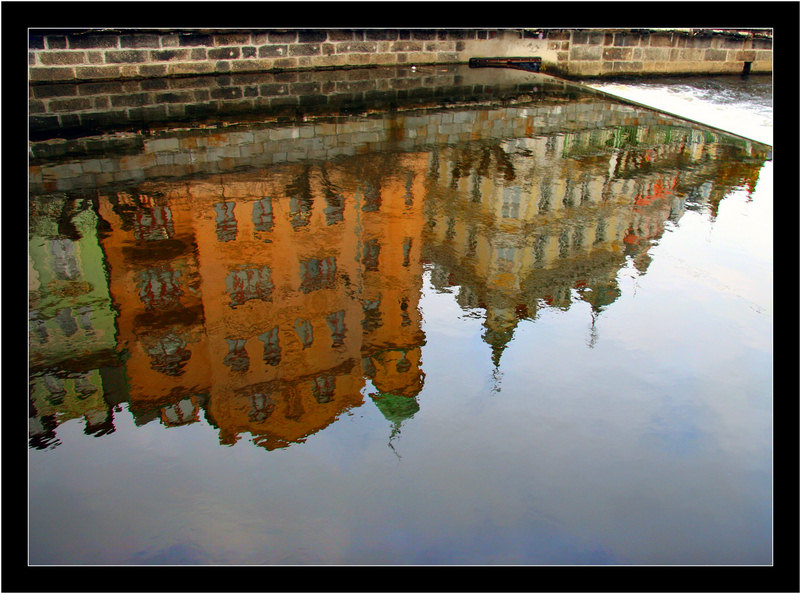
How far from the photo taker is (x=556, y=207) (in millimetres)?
10203

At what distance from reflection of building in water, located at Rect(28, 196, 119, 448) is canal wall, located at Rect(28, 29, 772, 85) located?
10267mm

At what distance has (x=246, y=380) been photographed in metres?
5.86

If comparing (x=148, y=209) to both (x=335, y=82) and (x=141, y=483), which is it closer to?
(x=141, y=483)

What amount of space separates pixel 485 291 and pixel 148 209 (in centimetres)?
510

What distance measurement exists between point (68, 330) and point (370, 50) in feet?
56.9

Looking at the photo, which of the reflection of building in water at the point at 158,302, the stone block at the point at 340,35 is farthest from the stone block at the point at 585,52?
the reflection of building in water at the point at 158,302

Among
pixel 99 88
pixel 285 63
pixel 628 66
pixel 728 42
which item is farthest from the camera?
pixel 728 42

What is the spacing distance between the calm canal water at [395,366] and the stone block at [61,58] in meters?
7.16

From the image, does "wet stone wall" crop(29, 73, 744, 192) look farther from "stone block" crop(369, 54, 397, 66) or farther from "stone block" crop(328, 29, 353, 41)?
"stone block" crop(369, 54, 397, 66)

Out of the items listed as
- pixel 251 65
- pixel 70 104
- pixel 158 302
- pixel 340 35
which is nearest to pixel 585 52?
pixel 340 35

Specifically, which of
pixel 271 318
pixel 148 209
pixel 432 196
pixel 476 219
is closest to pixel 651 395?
pixel 271 318

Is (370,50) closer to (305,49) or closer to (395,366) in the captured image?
(305,49)

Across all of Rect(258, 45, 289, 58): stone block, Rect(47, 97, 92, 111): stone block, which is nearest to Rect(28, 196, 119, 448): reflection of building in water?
Rect(47, 97, 92, 111): stone block

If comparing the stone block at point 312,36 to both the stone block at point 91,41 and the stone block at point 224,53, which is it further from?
the stone block at point 91,41
